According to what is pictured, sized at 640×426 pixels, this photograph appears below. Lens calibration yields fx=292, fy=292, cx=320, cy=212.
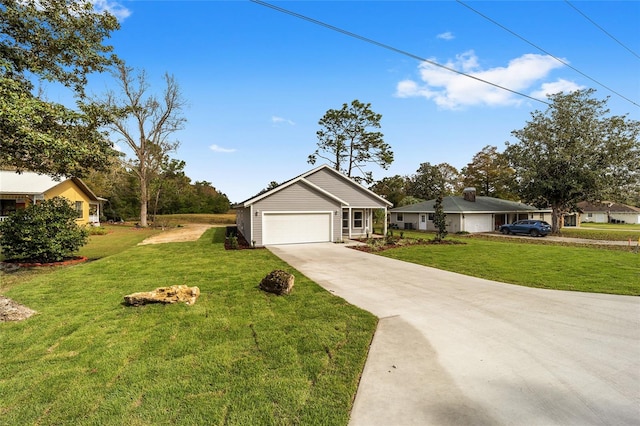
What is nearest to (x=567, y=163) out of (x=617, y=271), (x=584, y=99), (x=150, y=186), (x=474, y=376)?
(x=584, y=99)

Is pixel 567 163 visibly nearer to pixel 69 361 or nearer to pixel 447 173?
pixel 447 173

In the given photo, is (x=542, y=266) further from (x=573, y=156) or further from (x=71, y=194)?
(x=71, y=194)

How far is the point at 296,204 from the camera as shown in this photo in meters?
17.9

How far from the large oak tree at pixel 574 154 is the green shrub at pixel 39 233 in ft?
111

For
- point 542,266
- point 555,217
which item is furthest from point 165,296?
point 555,217

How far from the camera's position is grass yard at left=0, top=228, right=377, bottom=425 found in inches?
117

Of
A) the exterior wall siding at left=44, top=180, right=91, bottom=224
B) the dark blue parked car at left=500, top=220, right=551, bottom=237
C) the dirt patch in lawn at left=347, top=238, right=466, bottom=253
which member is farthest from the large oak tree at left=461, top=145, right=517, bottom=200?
the exterior wall siding at left=44, top=180, right=91, bottom=224

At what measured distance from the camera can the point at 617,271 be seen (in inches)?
396

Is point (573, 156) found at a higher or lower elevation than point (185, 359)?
higher

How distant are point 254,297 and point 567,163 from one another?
3190cm

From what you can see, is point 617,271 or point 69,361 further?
point 617,271

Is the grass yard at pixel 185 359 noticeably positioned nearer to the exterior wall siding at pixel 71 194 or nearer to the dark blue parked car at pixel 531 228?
the exterior wall siding at pixel 71 194

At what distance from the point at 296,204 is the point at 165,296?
11947 mm

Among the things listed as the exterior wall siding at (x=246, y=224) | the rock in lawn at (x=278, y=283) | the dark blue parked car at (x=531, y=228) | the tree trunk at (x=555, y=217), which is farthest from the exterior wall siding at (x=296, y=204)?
the tree trunk at (x=555, y=217)
